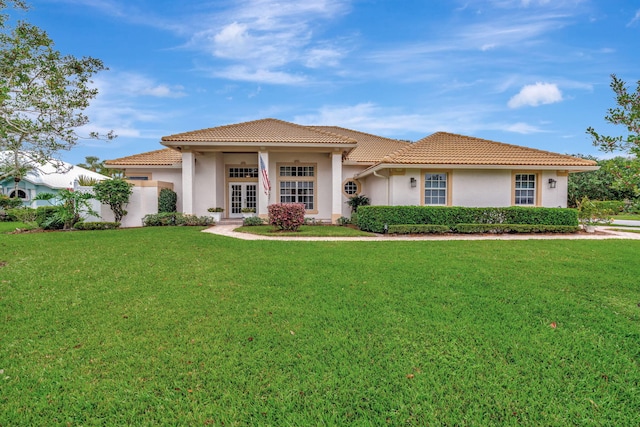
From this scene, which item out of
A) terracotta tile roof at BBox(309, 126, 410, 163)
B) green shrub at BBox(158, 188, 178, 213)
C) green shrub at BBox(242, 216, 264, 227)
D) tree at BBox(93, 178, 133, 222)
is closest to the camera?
tree at BBox(93, 178, 133, 222)

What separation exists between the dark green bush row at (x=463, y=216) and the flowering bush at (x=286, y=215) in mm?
3246

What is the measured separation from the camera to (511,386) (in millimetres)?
3246

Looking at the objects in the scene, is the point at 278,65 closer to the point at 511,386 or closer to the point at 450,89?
the point at 450,89

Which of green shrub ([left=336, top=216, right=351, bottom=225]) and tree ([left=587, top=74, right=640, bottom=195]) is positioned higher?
tree ([left=587, top=74, right=640, bottom=195])

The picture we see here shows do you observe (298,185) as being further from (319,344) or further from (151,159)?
(319,344)

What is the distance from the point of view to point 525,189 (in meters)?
16.2

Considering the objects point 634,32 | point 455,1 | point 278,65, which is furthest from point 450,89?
point 278,65

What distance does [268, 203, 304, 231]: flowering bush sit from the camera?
45.9ft

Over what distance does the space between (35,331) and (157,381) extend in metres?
2.48

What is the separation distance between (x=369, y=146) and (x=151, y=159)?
1426 centimetres

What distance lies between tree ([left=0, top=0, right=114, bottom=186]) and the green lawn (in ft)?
13.6

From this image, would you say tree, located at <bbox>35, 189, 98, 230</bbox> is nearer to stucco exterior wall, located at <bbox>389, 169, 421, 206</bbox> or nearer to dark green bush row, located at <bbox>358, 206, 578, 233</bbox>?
dark green bush row, located at <bbox>358, 206, 578, 233</bbox>

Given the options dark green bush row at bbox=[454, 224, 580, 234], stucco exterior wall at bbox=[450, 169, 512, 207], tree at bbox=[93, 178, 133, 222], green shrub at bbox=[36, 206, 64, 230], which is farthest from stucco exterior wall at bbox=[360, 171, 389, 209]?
green shrub at bbox=[36, 206, 64, 230]

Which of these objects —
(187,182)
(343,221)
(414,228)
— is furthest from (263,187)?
(414,228)
